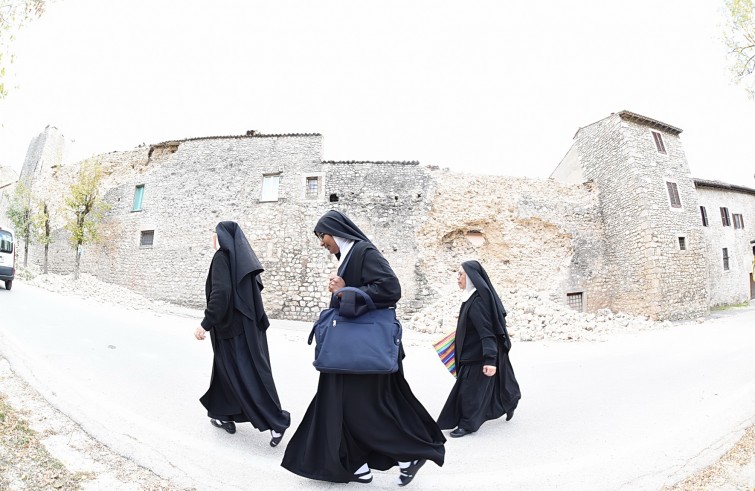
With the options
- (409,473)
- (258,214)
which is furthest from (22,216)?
(409,473)

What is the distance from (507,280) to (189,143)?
14553 millimetres

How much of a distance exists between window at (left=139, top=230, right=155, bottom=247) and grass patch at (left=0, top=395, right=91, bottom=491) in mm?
14115

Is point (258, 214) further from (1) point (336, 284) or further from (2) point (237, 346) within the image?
(1) point (336, 284)

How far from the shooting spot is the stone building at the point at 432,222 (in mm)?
13078

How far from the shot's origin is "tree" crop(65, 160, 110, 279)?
15.1 metres

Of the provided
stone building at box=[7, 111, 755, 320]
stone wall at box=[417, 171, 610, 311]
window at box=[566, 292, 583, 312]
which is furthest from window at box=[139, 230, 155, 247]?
window at box=[566, 292, 583, 312]

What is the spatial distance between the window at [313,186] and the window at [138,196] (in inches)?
314

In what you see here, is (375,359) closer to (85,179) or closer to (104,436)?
(104,436)

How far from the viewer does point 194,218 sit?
14312 millimetres

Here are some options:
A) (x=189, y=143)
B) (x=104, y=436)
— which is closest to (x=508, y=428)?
(x=104, y=436)

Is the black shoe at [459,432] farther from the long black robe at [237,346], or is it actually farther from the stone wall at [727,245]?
the stone wall at [727,245]

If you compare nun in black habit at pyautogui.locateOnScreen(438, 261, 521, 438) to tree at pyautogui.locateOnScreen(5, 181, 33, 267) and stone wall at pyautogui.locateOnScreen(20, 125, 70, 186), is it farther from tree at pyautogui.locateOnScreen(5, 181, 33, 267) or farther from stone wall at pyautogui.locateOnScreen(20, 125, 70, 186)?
stone wall at pyautogui.locateOnScreen(20, 125, 70, 186)

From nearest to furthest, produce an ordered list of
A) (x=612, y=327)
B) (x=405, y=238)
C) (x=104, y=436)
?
(x=104, y=436)
(x=612, y=327)
(x=405, y=238)

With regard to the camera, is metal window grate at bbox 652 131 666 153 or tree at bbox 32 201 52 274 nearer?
metal window grate at bbox 652 131 666 153
